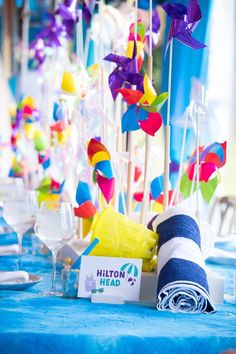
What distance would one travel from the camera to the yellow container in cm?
174

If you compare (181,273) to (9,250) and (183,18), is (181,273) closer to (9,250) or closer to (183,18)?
(183,18)

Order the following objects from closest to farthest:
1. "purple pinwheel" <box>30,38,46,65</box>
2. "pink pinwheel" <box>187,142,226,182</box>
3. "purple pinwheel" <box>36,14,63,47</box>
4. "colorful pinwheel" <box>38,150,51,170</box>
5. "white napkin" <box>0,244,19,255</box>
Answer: "pink pinwheel" <box>187,142,226,182</box> < "white napkin" <box>0,244,19,255</box> < "purple pinwheel" <box>36,14,63,47</box> < "colorful pinwheel" <box>38,150,51,170</box> < "purple pinwheel" <box>30,38,46,65</box>

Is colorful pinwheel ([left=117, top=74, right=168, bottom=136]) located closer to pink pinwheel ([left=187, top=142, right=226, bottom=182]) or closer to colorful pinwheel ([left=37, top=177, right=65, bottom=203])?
pink pinwheel ([left=187, top=142, right=226, bottom=182])

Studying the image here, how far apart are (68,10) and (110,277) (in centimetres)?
138

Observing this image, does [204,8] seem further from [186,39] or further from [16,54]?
[16,54]

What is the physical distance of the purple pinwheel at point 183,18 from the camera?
186 centimetres

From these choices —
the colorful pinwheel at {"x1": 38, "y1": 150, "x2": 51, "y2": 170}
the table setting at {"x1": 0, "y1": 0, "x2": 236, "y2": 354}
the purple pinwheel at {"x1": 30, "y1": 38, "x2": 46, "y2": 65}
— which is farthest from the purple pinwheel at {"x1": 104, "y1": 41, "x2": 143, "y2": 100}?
the purple pinwheel at {"x1": 30, "y1": 38, "x2": 46, "y2": 65}

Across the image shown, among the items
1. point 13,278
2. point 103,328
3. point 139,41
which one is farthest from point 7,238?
point 103,328

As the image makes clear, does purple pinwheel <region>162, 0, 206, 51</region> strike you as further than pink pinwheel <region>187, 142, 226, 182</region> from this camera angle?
No

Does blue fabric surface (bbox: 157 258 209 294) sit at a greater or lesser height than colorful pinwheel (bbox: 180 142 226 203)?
lesser

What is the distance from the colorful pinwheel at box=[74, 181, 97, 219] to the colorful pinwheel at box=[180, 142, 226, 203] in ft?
0.86

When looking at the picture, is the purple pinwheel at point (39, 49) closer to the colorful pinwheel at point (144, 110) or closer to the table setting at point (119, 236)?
the table setting at point (119, 236)

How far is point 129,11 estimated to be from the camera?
2578 millimetres

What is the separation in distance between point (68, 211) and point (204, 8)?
348 cm
